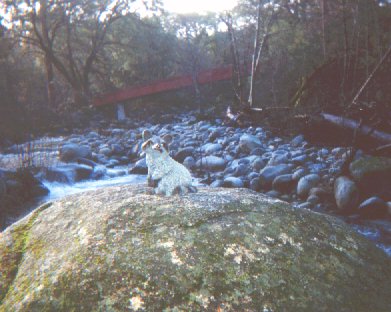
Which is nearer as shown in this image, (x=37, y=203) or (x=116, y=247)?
(x=116, y=247)

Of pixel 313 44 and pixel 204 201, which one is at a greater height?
pixel 313 44

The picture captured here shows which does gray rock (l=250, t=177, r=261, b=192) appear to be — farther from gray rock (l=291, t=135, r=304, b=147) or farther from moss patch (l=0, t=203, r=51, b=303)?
moss patch (l=0, t=203, r=51, b=303)

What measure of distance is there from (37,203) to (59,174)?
5.09 ft

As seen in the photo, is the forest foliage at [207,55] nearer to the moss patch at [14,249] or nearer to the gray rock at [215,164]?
the gray rock at [215,164]

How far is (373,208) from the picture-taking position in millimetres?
4941

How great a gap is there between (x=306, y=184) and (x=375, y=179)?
1.02 meters

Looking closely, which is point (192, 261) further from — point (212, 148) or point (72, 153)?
point (72, 153)

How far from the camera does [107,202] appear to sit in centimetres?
231

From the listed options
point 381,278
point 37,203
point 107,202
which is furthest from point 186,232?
point 37,203

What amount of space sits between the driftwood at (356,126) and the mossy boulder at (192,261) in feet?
15.7

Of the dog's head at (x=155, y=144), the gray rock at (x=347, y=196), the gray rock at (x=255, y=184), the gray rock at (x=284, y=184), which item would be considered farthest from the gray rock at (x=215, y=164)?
the dog's head at (x=155, y=144)

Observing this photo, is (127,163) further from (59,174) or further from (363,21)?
(363,21)

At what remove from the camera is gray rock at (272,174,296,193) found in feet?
20.3

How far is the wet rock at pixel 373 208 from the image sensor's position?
4.90 m
